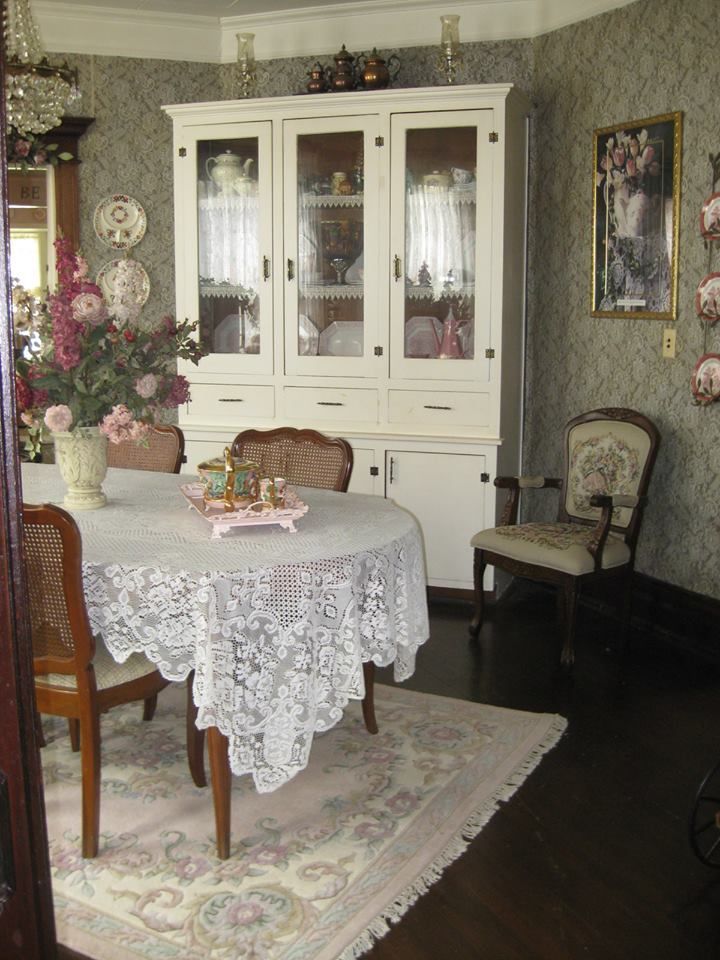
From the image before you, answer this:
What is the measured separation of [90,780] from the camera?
237cm

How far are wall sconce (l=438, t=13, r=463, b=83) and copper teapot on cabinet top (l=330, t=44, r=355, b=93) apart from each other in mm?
398

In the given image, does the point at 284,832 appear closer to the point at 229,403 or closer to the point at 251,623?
the point at 251,623

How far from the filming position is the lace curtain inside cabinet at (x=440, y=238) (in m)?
4.29

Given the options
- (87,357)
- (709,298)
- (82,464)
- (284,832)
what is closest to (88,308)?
(87,357)

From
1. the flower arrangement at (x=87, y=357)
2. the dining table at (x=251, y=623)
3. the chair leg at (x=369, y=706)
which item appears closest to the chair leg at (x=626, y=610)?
the chair leg at (x=369, y=706)

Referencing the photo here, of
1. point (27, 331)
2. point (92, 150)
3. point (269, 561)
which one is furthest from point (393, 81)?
point (269, 561)

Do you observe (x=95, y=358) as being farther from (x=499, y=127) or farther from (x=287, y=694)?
(x=499, y=127)

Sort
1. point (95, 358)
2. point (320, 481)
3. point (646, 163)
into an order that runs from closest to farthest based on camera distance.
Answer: point (95, 358)
point (320, 481)
point (646, 163)

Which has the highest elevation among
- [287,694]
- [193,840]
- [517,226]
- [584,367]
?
[517,226]

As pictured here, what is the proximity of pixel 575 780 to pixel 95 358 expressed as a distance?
1.76 metres

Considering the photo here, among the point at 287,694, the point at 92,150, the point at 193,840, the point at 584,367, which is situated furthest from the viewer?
the point at 92,150

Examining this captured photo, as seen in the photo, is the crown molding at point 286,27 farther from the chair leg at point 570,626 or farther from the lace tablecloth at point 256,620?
the lace tablecloth at point 256,620

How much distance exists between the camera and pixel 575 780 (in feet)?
9.20

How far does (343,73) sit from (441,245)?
0.89 m
